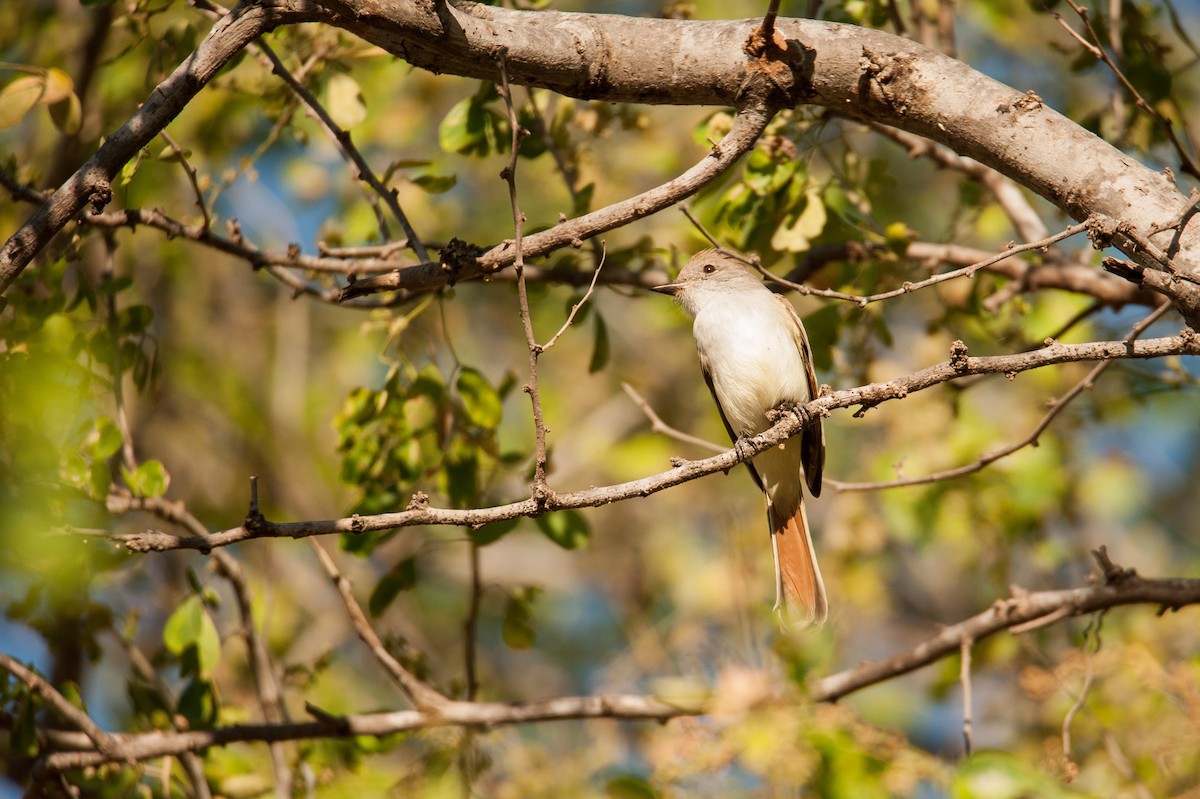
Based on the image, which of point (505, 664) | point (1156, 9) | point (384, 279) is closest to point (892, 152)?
point (1156, 9)

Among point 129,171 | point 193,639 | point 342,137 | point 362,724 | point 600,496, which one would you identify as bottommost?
point 362,724

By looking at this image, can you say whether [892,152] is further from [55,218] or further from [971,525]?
[55,218]

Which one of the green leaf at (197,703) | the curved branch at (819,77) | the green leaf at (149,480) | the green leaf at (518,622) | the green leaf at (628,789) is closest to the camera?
the curved branch at (819,77)

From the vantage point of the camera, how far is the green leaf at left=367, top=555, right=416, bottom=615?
4000 mm

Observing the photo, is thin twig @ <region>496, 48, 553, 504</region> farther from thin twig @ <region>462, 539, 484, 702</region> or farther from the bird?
the bird

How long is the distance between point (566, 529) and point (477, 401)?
54cm

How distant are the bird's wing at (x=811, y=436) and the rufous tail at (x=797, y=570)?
0.13 metres

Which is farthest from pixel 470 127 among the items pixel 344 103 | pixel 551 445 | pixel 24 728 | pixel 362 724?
pixel 24 728

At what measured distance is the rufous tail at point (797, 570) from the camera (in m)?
A: 4.27

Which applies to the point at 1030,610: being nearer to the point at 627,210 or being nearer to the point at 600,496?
the point at 600,496

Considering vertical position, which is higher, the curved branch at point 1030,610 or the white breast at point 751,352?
the white breast at point 751,352

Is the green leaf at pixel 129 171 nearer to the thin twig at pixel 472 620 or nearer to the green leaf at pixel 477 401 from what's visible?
the green leaf at pixel 477 401

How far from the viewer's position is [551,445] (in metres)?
3.88

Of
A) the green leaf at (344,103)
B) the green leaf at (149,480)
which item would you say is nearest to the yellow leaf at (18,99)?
the green leaf at (344,103)
